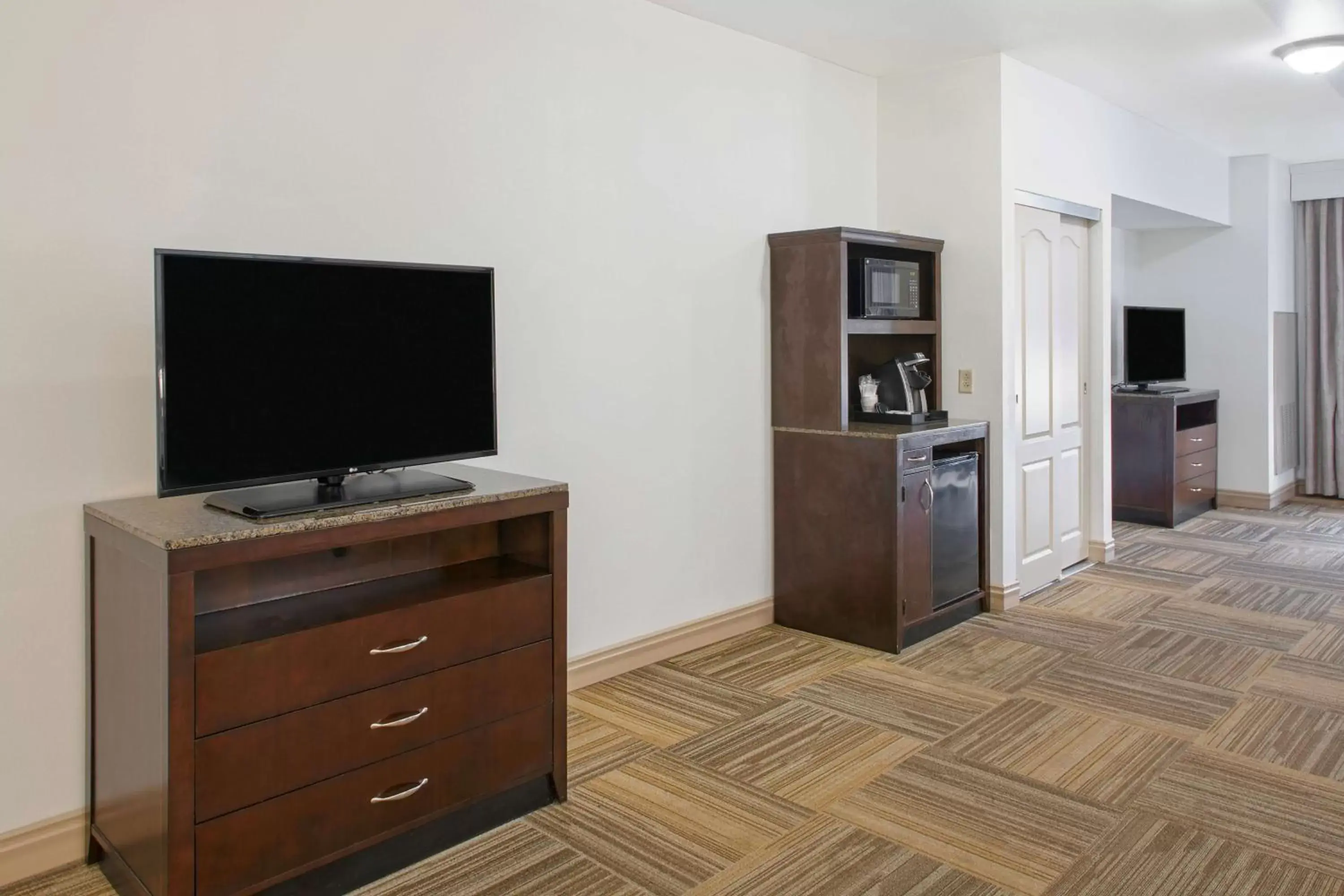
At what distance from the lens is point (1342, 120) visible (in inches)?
231

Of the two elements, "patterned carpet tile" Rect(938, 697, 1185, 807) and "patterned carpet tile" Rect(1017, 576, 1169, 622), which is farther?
"patterned carpet tile" Rect(1017, 576, 1169, 622)

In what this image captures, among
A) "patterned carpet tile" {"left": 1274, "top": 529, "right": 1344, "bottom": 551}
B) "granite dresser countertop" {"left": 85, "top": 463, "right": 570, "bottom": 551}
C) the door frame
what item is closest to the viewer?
"granite dresser countertop" {"left": 85, "top": 463, "right": 570, "bottom": 551}

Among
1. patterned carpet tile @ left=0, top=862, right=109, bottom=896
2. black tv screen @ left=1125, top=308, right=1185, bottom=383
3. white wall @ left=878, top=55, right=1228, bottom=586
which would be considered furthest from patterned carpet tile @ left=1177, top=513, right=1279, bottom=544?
patterned carpet tile @ left=0, top=862, right=109, bottom=896

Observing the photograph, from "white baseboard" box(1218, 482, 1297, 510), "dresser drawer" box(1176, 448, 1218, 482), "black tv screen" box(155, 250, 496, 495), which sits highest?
"black tv screen" box(155, 250, 496, 495)

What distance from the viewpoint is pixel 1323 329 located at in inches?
285

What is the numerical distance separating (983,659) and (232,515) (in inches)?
109

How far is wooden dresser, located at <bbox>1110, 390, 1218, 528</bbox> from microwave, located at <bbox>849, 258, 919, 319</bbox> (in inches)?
102

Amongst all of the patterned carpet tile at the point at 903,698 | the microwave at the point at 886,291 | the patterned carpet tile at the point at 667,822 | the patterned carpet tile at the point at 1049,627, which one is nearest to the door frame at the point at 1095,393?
the patterned carpet tile at the point at 1049,627

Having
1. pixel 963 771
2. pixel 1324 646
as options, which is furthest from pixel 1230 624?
pixel 963 771

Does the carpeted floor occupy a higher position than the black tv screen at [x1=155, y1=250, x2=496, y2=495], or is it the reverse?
the black tv screen at [x1=155, y1=250, x2=496, y2=495]

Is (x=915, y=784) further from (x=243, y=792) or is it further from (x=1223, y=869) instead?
(x=243, y=792)

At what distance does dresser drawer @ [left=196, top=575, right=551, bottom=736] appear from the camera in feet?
6.48

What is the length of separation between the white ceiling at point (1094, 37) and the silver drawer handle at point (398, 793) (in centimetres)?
277

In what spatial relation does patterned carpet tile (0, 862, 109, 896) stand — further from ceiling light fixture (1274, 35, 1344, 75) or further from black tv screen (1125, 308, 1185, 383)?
black tv screen (1125, 308, 1185, 383)
